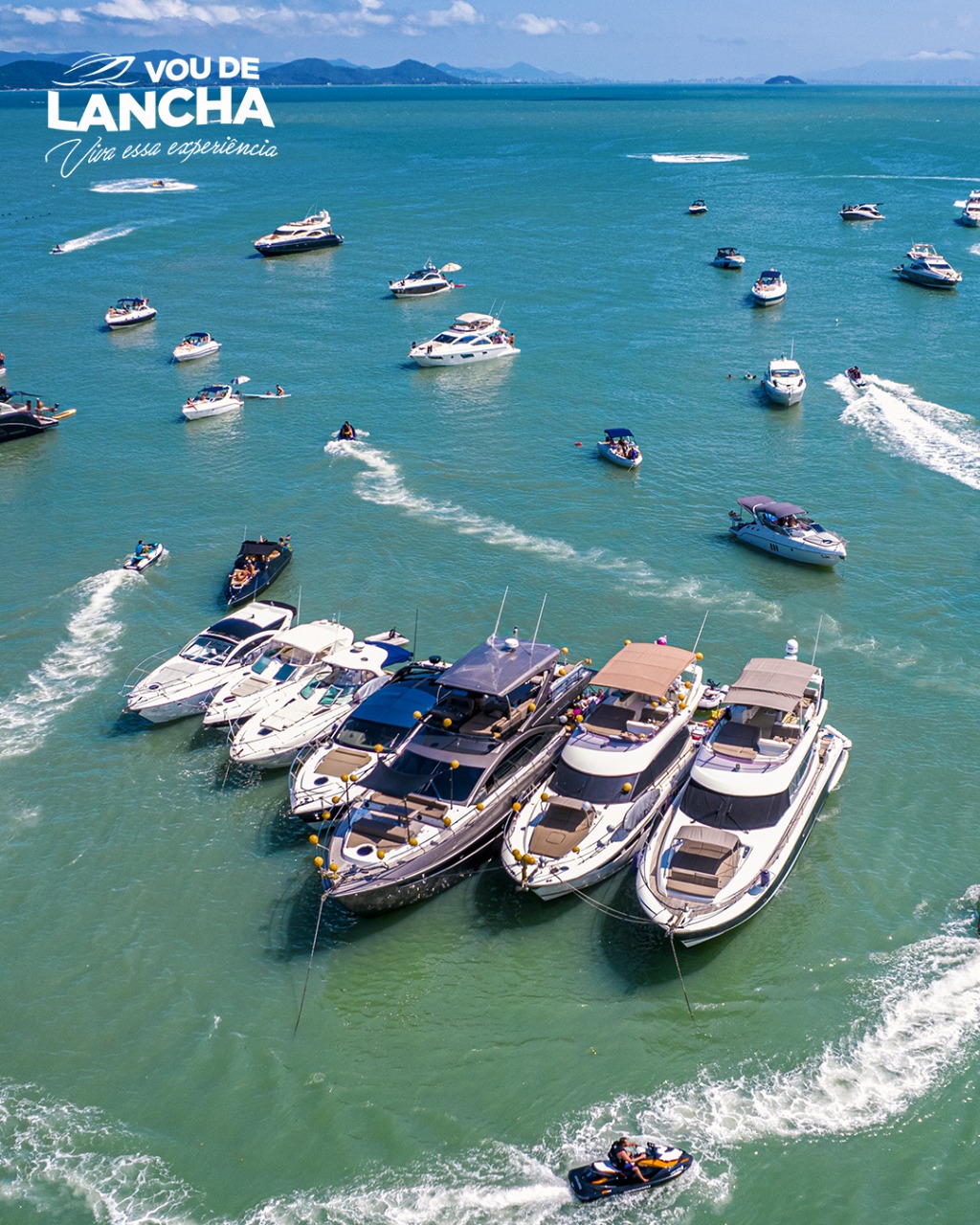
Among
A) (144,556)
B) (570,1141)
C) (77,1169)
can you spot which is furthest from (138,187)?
(570,1141)

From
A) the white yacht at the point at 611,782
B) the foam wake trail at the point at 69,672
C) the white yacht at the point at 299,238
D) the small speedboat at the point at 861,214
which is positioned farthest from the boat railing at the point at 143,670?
the small speedboat at the point at 861,214

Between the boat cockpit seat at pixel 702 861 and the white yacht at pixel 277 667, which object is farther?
the white yacht at pixel 277 667

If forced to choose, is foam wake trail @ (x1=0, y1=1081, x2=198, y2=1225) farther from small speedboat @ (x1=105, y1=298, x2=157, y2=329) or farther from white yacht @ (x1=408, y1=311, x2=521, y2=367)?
small speedboat @ (x1=105, y1=298, x2=157, y2=329)

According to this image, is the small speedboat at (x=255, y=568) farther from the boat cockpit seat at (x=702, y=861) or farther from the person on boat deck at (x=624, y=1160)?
the person on boat deck at (x=624, y=1160)

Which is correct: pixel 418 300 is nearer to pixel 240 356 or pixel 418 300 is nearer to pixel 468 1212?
pixel 240 356

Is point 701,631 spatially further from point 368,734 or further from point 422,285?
point 422,285

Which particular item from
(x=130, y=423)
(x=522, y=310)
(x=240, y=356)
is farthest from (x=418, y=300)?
(x=130, y=423)

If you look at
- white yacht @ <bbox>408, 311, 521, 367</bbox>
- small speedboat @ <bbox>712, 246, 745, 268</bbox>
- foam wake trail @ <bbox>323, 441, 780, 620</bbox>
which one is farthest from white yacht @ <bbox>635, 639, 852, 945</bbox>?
small speedboat @ <bbox>712, 246, 745, 268</bbox>
